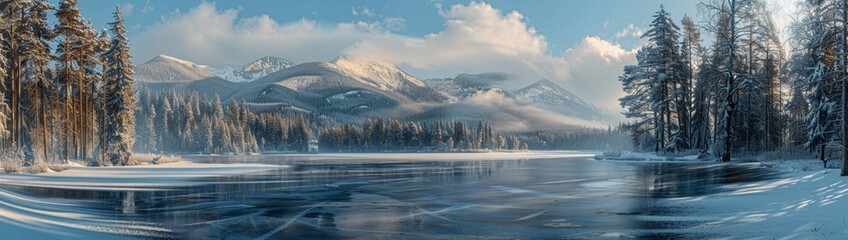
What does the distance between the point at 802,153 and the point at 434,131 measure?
13416cm

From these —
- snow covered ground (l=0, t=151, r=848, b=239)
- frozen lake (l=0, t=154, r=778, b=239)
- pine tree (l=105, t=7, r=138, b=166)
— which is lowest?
frozen lake (l=0, t=154, r=778, b=239)

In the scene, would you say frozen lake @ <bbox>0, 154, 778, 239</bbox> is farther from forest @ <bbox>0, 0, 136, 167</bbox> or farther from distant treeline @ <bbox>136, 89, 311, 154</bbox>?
distant treeline @ <bbox>136, 89, 311, 154</bbox>

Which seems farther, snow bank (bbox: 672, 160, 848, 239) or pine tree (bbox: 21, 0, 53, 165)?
pine tree (bbox: 21, 0, 53, 165)

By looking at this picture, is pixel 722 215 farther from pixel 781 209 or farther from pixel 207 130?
pixel 207 130

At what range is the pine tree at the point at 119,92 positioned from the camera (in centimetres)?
4753

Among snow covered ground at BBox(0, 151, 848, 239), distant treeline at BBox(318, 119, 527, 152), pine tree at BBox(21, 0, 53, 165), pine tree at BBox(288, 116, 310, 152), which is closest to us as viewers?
snow covered ground at BBox(0, 151, 848, 239)

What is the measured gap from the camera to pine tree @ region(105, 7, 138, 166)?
156 feet

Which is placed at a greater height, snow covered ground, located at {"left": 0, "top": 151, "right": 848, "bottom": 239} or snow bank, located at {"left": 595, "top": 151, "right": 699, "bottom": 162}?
snow covered ground, located at {"left": 0, "top": 151, "right": 848, "bottom": 239}

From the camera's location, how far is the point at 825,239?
9891 mm

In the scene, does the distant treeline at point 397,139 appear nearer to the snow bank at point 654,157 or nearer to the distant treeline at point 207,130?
the distant treeline at point 207,130

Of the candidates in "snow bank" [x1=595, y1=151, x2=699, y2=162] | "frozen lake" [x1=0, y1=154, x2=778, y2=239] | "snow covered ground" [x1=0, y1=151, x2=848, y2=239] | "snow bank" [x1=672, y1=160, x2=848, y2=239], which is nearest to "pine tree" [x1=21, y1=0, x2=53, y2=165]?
"frozen lake" [x1=0, y1=154, x2=778, y2=239]

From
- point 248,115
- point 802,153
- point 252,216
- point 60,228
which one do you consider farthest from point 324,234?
point 248,115

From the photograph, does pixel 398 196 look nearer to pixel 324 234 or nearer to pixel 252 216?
pixel 252 216

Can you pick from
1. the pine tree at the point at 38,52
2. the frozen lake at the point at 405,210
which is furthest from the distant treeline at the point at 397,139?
the frozen lake at the point at 405,210
